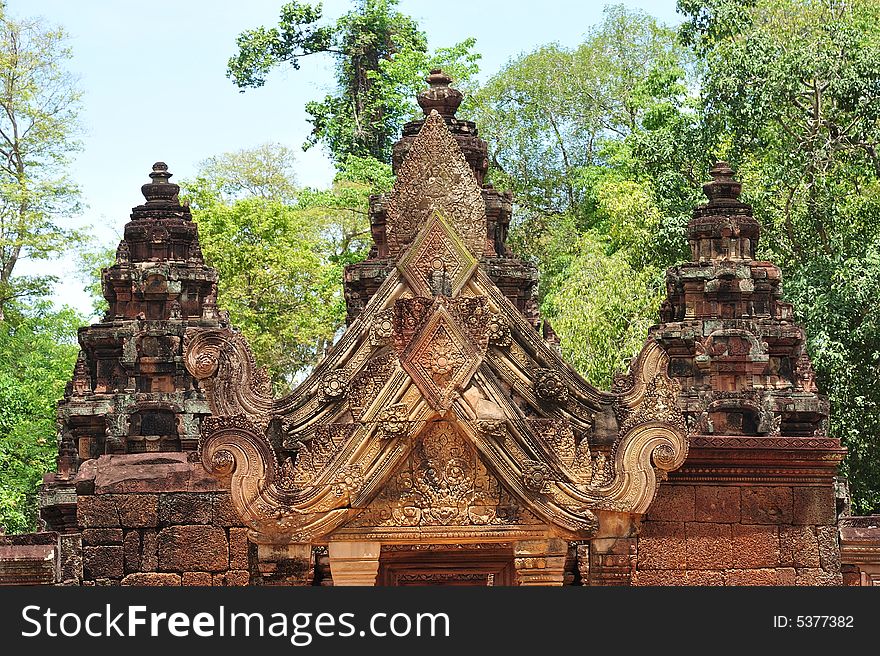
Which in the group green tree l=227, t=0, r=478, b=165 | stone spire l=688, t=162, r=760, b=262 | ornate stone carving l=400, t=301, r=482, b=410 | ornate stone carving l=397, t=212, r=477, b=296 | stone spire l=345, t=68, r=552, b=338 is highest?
green tree l=227, t=0, r=478, b=165

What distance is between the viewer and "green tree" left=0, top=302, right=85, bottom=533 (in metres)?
30.6

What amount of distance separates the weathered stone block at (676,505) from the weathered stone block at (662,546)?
0.13 ft

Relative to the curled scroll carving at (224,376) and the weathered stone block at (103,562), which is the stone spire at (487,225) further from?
the weathered stone block at (103,562)

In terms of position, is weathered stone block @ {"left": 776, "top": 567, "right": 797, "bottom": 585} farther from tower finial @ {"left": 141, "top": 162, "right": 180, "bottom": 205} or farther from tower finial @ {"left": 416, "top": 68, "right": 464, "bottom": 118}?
tower finial @ {"left": 141, "top": 162, "right": 180, "bottom": 205}

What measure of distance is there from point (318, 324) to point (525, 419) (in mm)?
26427

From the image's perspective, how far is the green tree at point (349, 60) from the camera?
41.2 m

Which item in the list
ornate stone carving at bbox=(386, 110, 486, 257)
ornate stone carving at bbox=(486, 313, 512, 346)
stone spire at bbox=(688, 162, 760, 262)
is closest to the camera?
ornate stone carving at bbox=(486, 313, 512, 346)

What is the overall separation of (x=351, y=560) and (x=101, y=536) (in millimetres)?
1670

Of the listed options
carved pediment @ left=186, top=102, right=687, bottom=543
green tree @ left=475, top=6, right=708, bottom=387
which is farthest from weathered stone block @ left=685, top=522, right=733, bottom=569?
green tree @ left=475, top=6, right=708, bottom=387

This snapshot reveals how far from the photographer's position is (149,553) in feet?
34.9

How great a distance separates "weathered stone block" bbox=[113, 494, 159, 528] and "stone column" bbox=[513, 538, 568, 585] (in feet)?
7.68

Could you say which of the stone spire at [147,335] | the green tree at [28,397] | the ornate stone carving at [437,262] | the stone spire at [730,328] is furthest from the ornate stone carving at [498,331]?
the green tree at [28,397]

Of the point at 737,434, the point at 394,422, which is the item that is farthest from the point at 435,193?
the point at 737,434

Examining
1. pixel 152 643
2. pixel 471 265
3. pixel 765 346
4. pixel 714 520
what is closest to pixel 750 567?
pixel 714 520
